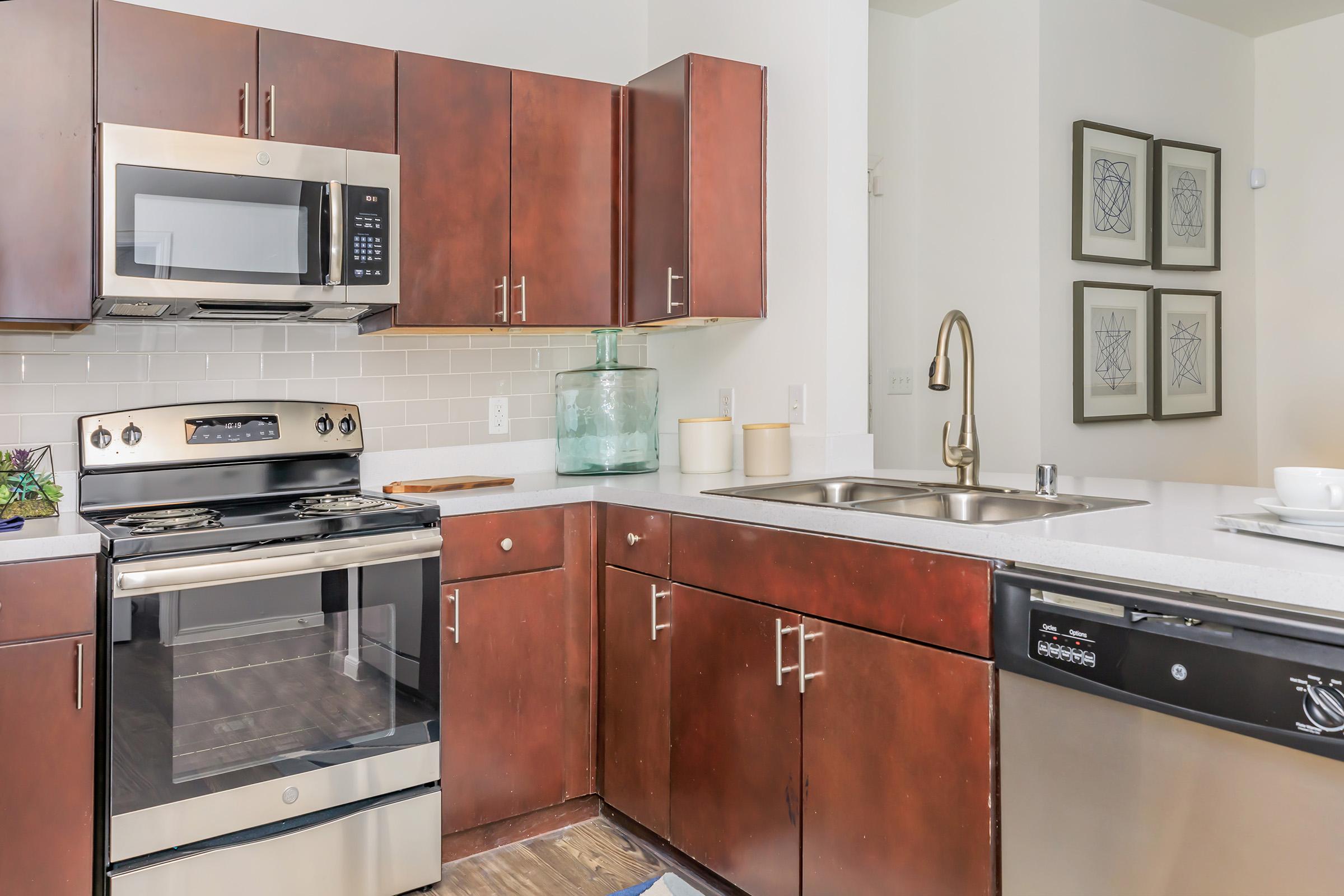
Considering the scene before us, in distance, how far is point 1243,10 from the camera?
4113 mm

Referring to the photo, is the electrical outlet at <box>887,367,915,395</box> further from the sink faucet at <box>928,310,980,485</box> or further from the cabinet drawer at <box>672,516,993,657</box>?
the cabinet drawer at <box>672,516,993,657</box>

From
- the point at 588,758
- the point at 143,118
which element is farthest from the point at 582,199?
the point at 588,758

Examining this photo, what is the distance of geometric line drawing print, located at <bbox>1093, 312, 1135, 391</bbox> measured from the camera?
3811 millimetres

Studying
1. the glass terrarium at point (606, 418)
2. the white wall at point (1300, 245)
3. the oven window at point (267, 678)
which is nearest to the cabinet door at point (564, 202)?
the glass terrarium at point (606, 418)

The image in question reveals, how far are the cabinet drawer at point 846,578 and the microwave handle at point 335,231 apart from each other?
3.42 feet

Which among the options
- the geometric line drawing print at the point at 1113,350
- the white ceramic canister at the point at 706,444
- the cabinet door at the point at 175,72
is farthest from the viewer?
the geometric line drawing print at the point at 1113,350

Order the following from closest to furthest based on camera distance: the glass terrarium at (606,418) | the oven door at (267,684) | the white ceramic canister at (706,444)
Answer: the oven door at (267,684) < the white ceramic canister at (706,444) < the glass terrarium at (606,418)

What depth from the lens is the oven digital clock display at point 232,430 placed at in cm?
247

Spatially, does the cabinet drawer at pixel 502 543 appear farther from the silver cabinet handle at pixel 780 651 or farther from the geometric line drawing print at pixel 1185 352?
the geometric line drawing print at pixel 1185 352

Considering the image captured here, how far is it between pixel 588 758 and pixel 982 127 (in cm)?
283

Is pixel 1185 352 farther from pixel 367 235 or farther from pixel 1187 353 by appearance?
pixel 367 235

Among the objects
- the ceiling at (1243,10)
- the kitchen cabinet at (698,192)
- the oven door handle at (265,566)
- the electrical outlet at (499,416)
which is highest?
the ceiling at (1243,10)

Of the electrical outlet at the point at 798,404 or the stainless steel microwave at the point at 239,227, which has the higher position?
the stainless steel microwave at the point at 239,227

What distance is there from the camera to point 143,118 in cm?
219
